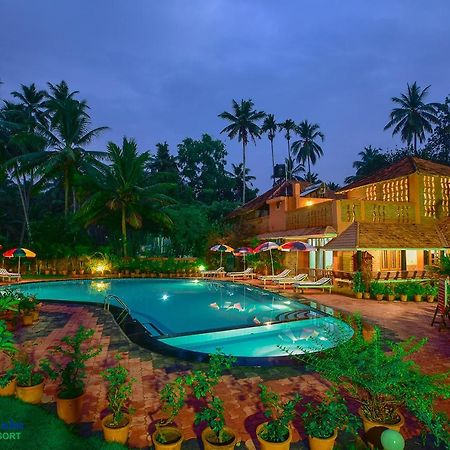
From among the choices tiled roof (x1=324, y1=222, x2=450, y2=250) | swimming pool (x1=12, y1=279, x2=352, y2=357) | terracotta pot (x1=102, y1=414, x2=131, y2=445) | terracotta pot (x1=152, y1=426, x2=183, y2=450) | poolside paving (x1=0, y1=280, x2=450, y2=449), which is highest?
tiled roof (x1=324, y1=222, x2=450, y2=250)

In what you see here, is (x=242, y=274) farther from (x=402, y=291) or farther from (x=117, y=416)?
(x=117, y=416)

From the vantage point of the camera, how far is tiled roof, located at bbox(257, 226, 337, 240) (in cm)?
1698

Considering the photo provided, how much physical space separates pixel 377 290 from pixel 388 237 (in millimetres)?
3722

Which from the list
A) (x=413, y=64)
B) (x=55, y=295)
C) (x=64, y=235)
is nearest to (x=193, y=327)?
(x=55, y=295)

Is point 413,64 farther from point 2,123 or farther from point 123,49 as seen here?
point 2,123

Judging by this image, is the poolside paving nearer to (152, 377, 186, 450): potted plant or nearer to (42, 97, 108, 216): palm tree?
(152, 377, 186, 450): potted plant

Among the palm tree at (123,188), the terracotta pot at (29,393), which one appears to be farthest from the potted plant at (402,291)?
the palm tree at (123,188)

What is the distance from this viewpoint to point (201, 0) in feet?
127

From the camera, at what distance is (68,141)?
1003 inches

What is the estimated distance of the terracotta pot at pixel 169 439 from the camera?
3195mm

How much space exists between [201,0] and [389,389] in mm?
44994

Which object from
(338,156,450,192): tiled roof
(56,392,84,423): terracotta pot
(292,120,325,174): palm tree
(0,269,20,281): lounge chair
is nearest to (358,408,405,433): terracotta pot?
(56,392,84,423): terracotta pot

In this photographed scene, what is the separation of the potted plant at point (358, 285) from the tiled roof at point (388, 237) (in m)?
1.24

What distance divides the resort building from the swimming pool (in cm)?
483
